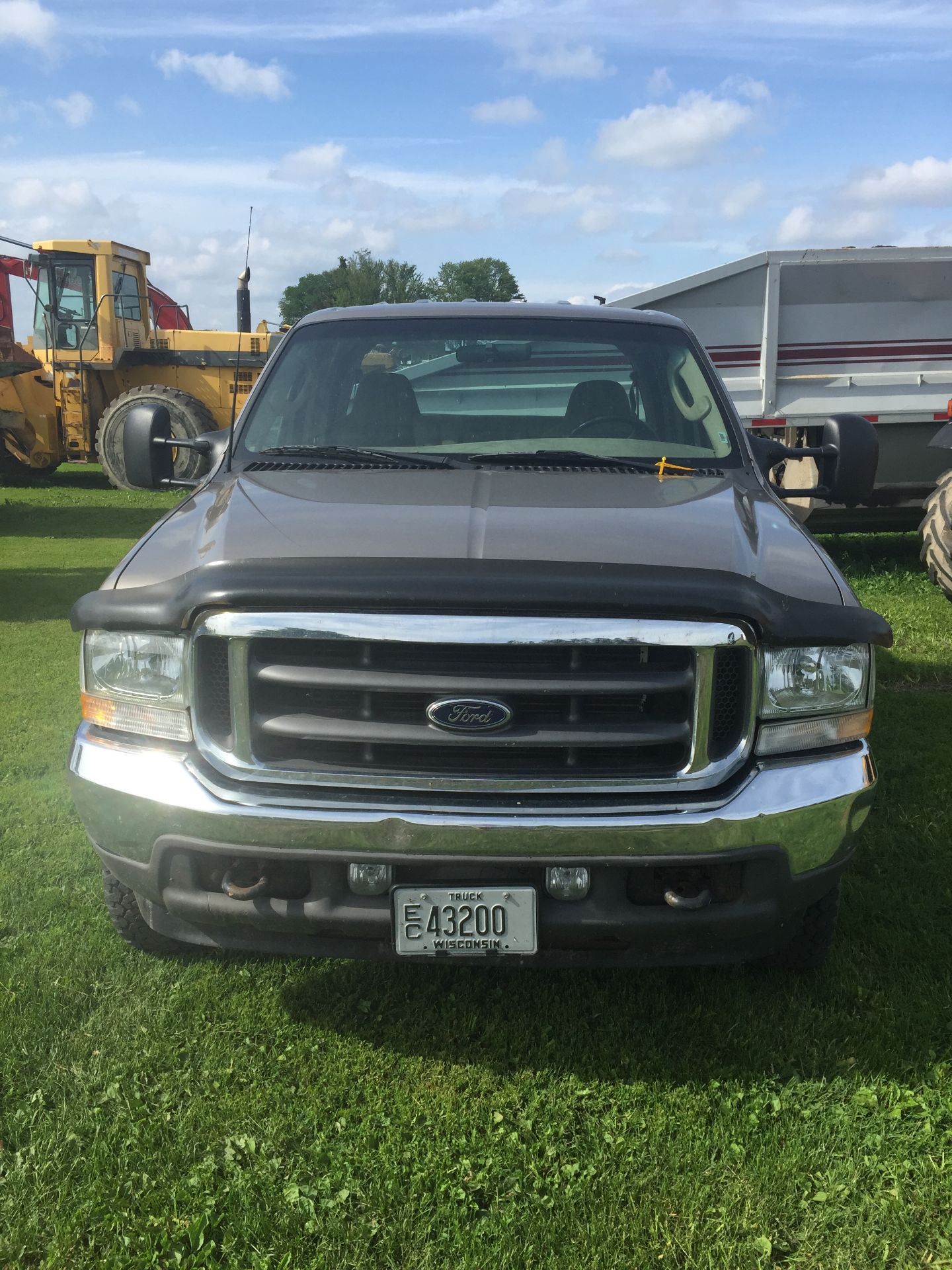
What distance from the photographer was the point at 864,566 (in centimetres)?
967

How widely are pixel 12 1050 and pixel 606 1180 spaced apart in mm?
1468

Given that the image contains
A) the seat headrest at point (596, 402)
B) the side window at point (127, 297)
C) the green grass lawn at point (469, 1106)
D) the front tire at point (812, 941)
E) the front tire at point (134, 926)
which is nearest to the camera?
the green grass lawn at point (469, 1106)

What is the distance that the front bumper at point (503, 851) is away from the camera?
2.41 m

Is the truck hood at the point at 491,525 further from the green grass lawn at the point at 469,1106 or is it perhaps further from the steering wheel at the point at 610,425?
the green grass lawn at the point at 469,1106

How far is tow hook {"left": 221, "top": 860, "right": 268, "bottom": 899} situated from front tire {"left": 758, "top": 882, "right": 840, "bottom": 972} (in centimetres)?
132

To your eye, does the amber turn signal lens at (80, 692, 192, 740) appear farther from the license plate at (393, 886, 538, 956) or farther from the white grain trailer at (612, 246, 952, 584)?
the white grain trailer at (612, 246, 952, 584)

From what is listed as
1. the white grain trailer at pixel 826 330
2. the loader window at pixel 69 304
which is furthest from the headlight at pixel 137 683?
the loader window at pixel 69 304

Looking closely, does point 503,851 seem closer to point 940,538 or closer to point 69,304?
point 940,538

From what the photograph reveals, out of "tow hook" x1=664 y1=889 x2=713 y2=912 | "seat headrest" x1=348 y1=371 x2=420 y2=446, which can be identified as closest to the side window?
"seat headrest" x1=348 y1=371 x2=420 y2=446

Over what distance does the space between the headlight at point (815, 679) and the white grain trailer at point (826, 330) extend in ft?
24.7

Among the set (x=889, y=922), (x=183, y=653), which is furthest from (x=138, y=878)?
(x=889, y=922)

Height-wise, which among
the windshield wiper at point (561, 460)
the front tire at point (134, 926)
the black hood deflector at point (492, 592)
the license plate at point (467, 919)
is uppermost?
the windshield wiper at point (561, 460)

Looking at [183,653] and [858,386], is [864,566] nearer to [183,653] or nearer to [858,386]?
[858,386]

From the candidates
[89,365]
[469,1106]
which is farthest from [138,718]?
[89,365]
